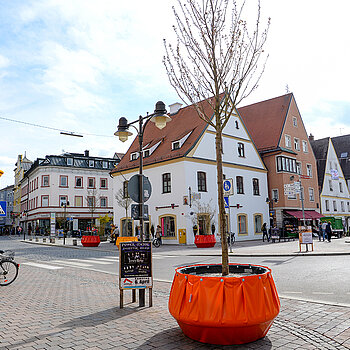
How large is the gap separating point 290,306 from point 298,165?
37160mm

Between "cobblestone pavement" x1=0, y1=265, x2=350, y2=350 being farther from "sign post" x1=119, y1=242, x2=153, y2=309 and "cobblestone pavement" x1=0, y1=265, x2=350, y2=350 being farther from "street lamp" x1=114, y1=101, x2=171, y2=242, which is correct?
"street lamp" x1=114, y1=101, x2=171, y2=242

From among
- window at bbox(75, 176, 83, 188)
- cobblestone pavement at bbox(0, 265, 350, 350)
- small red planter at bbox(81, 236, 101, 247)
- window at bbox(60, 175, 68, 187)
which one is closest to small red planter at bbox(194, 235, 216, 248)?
small red planter at bbox(81, 236, 101, 247)

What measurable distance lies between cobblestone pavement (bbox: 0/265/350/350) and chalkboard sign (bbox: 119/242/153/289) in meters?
0.48

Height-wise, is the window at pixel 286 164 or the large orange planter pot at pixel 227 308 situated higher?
the window at pixel 286 164

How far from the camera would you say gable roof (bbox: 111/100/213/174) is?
30.9 m

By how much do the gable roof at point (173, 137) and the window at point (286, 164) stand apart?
1080cm

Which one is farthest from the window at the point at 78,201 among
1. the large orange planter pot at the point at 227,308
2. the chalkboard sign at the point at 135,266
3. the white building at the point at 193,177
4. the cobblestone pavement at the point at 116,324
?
the large orange planter pot at the point at 227,308

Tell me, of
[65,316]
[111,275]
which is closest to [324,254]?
[111,275]

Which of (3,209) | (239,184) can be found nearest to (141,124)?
(3,209)

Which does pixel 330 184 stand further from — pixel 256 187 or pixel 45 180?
pixel 45 180

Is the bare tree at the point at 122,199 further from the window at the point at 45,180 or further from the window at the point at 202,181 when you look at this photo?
the window at the point at 45,180

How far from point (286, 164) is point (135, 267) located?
34.4m

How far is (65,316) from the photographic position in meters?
6.43

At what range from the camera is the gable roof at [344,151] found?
192ft
